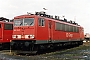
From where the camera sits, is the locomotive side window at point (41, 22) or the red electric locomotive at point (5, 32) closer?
the locomotive side window at point (41, 22)

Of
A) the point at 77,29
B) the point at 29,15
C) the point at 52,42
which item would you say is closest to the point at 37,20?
the point at 29,15

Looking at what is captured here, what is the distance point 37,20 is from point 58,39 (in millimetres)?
6099

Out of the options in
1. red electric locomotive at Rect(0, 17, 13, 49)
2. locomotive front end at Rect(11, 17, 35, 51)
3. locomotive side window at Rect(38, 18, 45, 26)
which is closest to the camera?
locomotive front end at Rect(11, 17, 35, 51)

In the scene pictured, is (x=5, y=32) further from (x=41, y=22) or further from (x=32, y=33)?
(x=32, y=33)

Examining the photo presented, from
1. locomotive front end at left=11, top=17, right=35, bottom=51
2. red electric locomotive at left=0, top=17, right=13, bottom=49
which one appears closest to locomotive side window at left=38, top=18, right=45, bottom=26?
locomotive front end at left=11, top=17, right=35, bottom=51

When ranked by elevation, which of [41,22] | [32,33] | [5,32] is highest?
[41,22]

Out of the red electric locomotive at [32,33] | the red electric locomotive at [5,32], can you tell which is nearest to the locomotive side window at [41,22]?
the red electric locomotive at [32,33]

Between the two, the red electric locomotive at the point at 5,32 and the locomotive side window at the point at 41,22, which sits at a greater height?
the locomotive side window at the point at 41,22

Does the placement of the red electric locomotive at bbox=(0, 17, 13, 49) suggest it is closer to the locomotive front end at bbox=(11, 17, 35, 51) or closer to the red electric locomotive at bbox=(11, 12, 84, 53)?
the red electric locomotive at bbox=(11, 12, 84, 53)

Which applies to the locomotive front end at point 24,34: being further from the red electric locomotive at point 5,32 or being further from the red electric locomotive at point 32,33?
the red electric locomotive at point 5,32

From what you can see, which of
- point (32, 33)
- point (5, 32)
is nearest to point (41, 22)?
point (32, 33)

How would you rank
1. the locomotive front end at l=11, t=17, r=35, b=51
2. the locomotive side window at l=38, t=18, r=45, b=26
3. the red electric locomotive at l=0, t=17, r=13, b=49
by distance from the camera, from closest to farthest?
the locomotive front end at l=11, t=17, r=35, b=51 < the locomotive side window at l=38, t=18, r=45, b=26 < the red electric locomotive at l=0, t=17, r=13, b=49

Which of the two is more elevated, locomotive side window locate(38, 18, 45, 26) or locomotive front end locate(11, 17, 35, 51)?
locomotive side window locate(38, 18, 45, 26)

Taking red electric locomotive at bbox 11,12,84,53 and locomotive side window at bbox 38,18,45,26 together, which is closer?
red electric locomotive at bbox 11,12,84,53
